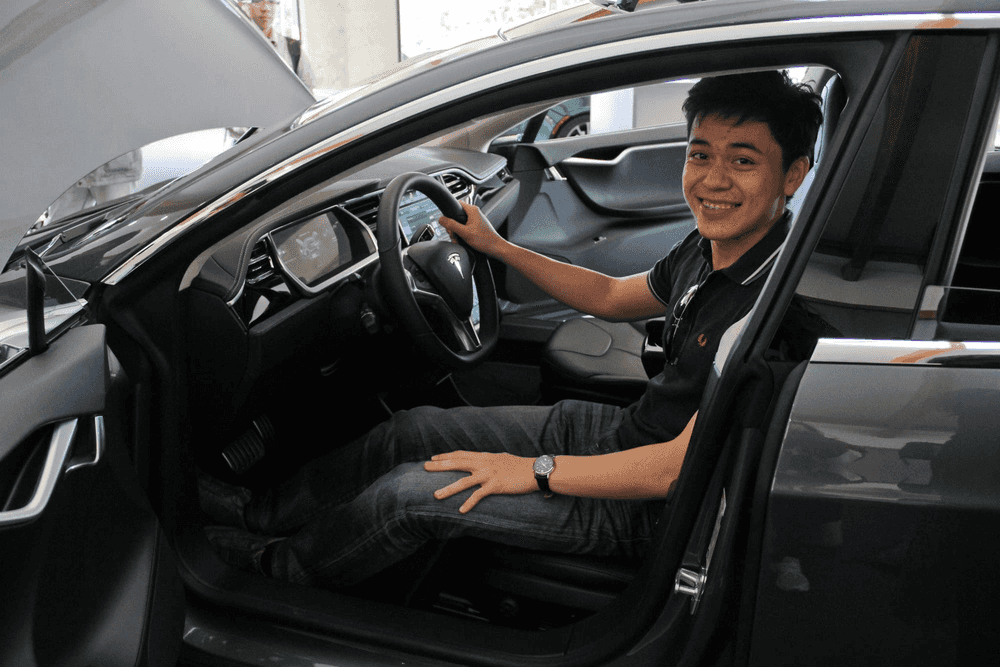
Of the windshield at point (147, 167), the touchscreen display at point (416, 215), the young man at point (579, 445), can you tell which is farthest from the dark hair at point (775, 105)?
the touchscreen display at point (416, 215)

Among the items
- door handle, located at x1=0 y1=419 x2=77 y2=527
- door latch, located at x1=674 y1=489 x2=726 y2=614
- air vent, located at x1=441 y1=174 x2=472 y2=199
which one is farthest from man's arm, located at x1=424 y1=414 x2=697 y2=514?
air vent, located at x1=441 y1=174 x2=472 y2=199

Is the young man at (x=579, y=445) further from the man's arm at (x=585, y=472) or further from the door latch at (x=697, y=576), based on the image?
the door latch at (x=697, y=576)

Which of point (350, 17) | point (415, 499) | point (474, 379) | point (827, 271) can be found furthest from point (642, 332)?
point (350, 17)

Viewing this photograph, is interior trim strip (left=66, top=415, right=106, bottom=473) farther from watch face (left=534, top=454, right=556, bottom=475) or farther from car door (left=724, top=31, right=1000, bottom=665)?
car door (left=724, top=31, right=1000, bottom=665)

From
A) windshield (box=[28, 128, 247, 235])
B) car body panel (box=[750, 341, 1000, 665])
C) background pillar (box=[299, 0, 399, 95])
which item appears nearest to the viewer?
car body panel (box=[750, 341, 1000, 665])

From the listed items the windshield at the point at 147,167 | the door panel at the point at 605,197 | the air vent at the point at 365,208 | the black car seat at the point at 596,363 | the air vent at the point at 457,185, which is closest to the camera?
the windshield at the point at 147,167

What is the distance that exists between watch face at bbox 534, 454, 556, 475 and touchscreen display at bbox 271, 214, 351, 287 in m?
0.68

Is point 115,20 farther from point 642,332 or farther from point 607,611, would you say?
point 642,332

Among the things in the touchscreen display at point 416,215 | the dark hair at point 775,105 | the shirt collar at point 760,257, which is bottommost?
the touchscreen display at point 416,215

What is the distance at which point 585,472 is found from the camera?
1198 mm

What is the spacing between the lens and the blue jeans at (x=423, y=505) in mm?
1271

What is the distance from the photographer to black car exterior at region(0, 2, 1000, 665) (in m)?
0.80

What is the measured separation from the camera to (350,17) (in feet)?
18.1

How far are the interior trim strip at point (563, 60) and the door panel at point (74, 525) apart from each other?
17 centimetres
